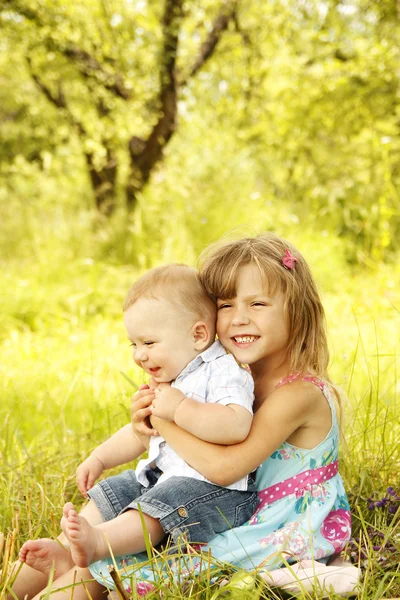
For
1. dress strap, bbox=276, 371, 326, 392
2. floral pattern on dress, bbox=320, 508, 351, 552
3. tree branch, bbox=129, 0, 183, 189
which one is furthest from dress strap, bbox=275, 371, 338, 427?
tree branch, bbox=129, 0, 183, 189

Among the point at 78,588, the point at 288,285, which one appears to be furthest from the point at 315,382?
the point at 78,588

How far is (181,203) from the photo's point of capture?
6.89 metres

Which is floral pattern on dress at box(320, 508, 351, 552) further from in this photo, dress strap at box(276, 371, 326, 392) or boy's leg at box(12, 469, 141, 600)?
boy's leg at box(12, 469, 141, 600)

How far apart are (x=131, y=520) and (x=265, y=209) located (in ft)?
18.9

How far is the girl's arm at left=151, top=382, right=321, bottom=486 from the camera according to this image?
5.80 ft

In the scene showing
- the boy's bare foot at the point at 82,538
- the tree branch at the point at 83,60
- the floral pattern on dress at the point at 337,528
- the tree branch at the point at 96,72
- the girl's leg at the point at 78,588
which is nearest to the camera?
the boy's bare foot at the point at 82,538

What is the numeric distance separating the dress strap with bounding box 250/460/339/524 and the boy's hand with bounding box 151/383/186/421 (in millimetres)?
362

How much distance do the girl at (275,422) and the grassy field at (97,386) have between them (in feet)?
0.44

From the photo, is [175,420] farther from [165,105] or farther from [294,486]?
[165,105]

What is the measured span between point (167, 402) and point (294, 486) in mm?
434

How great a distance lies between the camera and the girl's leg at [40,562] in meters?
1.76

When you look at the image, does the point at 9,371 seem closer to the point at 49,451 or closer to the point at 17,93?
the point at 49,451

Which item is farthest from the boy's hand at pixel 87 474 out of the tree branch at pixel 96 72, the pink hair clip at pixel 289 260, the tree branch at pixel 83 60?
the tree branch at pixel 96 72

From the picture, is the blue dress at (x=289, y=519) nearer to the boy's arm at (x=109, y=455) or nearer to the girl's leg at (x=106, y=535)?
the girl's leg at (x=106, y=535)
